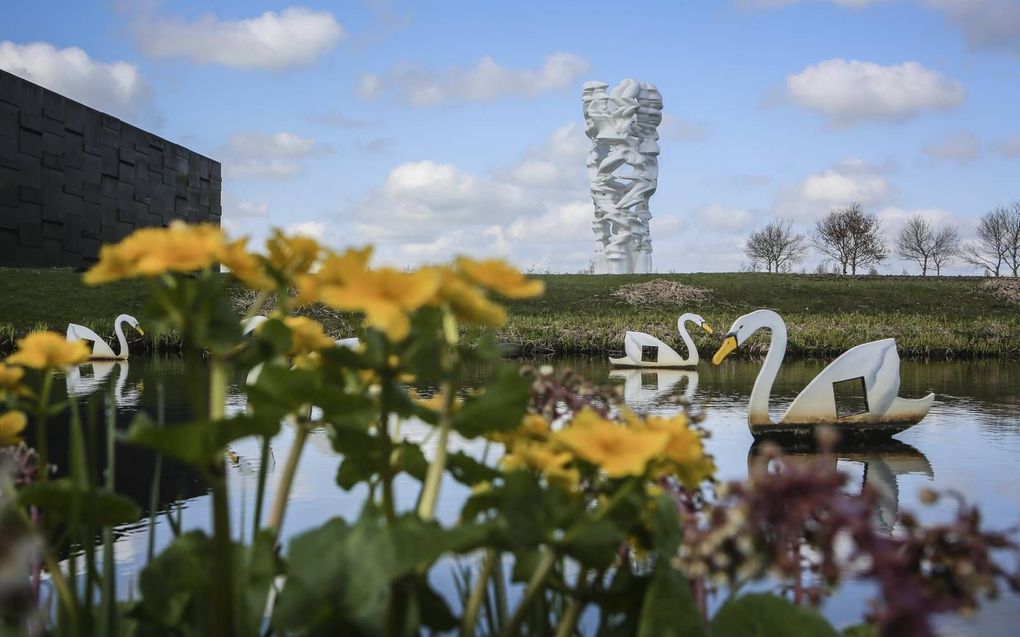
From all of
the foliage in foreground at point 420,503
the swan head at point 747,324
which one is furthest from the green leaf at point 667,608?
the swan head at point 747,324

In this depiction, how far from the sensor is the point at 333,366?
973mm

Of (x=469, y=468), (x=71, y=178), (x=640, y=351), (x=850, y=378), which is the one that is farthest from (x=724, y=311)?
(x=469, y=468)

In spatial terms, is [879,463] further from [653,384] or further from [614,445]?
[653,384]

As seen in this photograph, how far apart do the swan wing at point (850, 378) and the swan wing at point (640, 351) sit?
615 cm

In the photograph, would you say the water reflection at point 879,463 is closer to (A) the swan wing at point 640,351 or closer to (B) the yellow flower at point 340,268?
(B) the yellow flower at point 340,268

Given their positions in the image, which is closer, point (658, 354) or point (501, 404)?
point (501, 404)

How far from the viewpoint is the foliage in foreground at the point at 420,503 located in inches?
28.8

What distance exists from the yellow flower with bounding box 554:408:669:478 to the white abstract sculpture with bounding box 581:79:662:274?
29.1 meters

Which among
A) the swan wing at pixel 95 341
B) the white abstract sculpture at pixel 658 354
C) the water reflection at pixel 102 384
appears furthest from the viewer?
the white abstract sculpture at pixel 658 354

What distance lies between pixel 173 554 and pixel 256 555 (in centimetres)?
10

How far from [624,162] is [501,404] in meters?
29.4

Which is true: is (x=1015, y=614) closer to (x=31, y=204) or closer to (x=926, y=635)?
(x=926, y=635)

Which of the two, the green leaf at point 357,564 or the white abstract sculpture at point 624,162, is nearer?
the green leaf at point 357,564

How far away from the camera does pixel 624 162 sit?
29609mm
